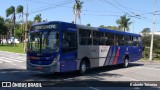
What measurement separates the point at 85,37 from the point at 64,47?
2388 mm

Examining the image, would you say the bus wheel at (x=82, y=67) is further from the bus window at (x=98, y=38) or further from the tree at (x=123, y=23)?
the tree at (x=123, y=23)

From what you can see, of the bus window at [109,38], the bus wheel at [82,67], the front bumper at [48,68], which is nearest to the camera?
the front bumper at [48,68]

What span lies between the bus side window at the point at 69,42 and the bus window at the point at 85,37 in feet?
2.16

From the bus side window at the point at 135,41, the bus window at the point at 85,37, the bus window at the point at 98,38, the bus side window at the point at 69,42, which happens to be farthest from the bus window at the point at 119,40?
the bus side window at the point at 69,42

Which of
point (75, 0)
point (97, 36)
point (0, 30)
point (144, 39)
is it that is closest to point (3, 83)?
point (97, 36)

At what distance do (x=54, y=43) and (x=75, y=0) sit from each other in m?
21.5

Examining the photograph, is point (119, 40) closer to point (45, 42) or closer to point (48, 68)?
point (45, 42)

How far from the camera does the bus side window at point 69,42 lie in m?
14.8

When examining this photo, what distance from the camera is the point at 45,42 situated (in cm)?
1466

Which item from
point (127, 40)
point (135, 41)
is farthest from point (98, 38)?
point (135, 41)

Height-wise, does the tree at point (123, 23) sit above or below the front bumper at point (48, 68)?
above

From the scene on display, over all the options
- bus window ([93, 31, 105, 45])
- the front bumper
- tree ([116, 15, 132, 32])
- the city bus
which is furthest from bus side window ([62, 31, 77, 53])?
tree ([116, 15, 132, 32])

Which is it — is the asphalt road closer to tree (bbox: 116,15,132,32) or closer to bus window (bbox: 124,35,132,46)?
bus window (bbox: 124,35,132,46)

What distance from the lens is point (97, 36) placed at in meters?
18.2
